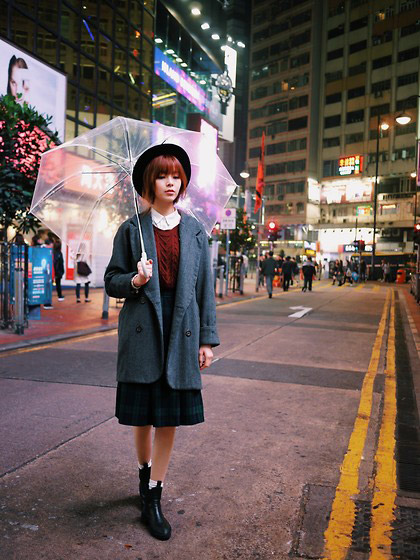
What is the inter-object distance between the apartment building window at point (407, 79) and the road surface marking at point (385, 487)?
6950 centimetres

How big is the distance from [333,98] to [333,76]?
10.4 ft

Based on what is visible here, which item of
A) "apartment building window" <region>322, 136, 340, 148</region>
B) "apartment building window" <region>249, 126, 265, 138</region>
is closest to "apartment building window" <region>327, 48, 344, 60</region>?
"apartment building window" <region>322, 136, 340, 148</region>

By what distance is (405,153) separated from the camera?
64.9 metres

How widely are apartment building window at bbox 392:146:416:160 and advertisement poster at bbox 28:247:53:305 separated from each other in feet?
199

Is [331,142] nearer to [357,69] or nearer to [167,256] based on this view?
[357,69]

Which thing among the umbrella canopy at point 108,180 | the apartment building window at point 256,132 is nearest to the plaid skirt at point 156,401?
the umbrella canopy at point 108,180

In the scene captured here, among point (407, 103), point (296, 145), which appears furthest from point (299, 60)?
point (407, 103)

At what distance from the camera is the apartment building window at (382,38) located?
68.7 meters

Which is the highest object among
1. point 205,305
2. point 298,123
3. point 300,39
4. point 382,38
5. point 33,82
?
point 300,39

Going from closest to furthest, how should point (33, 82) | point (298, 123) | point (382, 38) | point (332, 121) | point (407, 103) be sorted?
point (33, 82)
point (407, 103)
point (382, 38)
point (332, 121)
point (298, 123)

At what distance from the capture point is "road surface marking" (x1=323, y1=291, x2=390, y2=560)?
8.55 ft

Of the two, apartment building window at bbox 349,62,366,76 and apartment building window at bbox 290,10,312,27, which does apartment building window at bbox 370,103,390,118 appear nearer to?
apartment building window at bbox 349,62,366,76

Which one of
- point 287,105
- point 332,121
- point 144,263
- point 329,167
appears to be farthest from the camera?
point 287,105

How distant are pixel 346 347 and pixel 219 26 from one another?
33.4 metres
